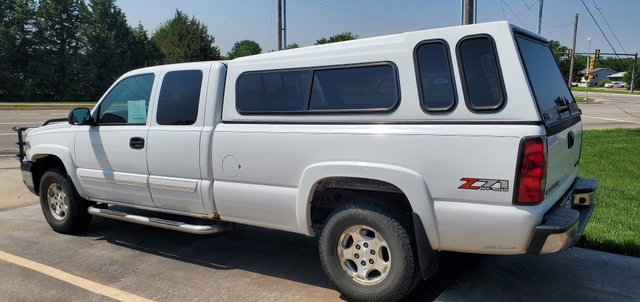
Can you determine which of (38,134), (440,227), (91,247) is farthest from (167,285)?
(38,134)

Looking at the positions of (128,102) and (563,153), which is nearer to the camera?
(563,153)

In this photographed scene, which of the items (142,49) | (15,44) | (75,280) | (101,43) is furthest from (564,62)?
(75,280)

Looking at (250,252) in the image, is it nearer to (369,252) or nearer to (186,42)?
(369,252)

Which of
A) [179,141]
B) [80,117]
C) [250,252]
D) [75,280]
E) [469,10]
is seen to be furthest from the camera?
[469,10]

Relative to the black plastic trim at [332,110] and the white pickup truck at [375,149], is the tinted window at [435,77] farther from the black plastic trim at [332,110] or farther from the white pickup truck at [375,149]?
the black plastic trim at [332,110]

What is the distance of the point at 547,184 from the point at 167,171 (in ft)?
10.9

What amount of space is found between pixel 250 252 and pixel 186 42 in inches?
1958

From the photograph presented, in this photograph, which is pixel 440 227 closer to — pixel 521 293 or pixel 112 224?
pixel 521 293

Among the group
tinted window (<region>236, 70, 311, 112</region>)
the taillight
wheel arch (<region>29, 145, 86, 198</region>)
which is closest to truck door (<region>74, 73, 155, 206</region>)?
wheel arch (<region>29, 145, 86, 198</region>)

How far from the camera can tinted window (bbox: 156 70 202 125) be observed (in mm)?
4820

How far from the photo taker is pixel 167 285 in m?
4.47

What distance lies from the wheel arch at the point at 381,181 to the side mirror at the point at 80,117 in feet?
9.29

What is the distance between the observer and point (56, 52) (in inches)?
1649

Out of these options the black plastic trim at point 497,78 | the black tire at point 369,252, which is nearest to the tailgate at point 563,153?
the black plastic trim at point 497,78
